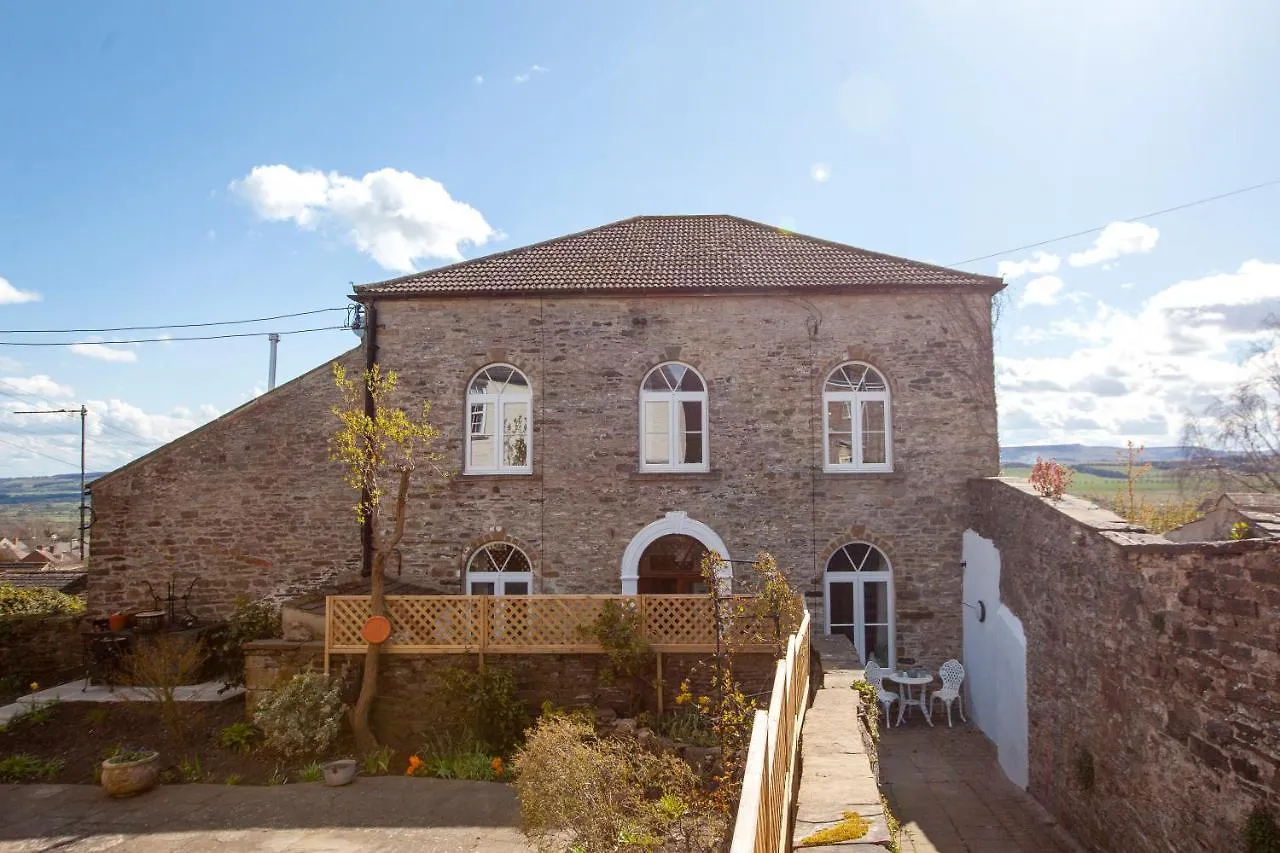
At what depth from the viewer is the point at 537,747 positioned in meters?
6.68

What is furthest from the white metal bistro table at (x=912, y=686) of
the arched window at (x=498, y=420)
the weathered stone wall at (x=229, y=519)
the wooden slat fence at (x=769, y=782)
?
the weathered stone wall at (x=229, y=519)

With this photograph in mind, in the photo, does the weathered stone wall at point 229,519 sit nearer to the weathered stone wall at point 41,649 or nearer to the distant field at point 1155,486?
the weathered stone wall at point 41,649

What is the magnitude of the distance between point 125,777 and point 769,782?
31.1 ft

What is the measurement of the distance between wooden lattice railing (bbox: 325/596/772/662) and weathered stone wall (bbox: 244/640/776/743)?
16 centimetres

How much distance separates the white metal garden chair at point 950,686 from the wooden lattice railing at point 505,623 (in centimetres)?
394

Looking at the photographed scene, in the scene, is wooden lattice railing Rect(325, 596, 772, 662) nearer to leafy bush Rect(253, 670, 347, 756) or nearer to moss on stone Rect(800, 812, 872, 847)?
leafy bush Rect(253, 670, 347, 756)

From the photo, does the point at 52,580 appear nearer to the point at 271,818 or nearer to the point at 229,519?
the point at 229,519

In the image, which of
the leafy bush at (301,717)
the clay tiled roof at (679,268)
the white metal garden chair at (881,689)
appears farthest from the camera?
the clay tiled roof at (679,268)

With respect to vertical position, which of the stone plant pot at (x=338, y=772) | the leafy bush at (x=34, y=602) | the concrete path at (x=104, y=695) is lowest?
the stone plant pot at (x=338, y=772)

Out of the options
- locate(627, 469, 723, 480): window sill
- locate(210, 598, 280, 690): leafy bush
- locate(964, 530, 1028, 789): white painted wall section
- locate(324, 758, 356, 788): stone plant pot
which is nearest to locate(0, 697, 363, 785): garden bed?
locate(324, 758, 356, 788): stone plant pot

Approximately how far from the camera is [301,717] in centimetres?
1048

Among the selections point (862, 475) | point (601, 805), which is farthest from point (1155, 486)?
point (601, 805)

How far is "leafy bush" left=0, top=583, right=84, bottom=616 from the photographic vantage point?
46.8ft

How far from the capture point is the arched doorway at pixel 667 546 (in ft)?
44.9
